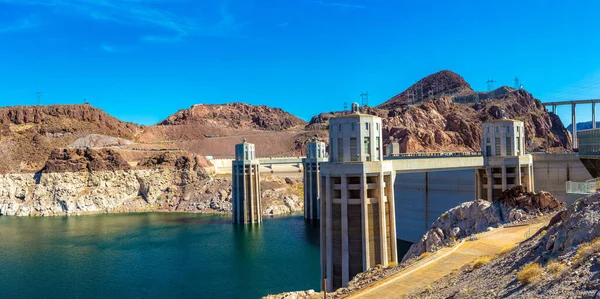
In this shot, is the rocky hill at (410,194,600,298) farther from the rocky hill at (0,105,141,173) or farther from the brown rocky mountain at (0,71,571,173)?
the rocky hill at (0,105,141,173)

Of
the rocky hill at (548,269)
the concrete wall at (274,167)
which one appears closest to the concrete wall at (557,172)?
the rocky hill at (548,269)

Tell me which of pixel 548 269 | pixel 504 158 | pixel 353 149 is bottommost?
pixel 548 269

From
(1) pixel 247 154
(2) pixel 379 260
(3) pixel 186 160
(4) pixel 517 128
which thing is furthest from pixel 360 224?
(3) pixel 186 160

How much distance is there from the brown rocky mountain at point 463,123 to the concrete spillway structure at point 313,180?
4346 centimetres

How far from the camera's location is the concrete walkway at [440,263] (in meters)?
17.4

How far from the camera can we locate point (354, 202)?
2886cm

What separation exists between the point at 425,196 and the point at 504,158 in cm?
1150

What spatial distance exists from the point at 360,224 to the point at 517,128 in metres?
22.6

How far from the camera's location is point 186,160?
122000 millimetres

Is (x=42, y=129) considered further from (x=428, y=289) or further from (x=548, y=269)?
(x=548, y=269)

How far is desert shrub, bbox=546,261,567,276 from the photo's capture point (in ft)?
38.3

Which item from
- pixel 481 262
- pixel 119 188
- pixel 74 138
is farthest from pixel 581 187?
pixel 74 138

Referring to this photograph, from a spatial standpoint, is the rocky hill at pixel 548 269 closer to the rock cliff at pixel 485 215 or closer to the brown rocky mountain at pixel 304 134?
the rock cliff at pixel 485 215

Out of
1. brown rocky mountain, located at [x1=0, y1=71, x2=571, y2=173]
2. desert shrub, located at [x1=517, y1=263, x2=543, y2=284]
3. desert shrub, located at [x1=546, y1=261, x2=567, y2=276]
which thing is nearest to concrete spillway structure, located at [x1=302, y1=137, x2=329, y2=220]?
brown rocky mountain, located at [x1=0, y1=71, x2=571, y2=173]
